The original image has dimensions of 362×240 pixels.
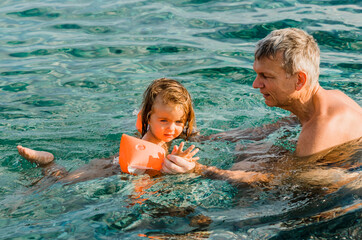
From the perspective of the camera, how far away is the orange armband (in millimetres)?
5074

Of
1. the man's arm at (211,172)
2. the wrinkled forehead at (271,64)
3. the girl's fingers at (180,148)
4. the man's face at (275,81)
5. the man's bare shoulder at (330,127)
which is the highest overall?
the wrinkled forehead at (271,64)

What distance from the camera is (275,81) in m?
5.05

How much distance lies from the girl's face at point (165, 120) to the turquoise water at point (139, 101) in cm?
57

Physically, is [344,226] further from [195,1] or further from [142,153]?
[195,1]

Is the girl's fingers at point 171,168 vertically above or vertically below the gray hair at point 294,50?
below

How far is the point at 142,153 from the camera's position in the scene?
16.7 ft

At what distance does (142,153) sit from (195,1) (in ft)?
30.7

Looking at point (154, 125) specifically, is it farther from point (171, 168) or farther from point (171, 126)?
point (171, 168)

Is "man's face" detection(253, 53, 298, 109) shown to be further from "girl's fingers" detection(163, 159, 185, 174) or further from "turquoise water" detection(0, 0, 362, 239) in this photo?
"girl's fingers" detection(163, 159, 185, 174)

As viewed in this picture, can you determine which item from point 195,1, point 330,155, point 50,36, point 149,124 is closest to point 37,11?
point 50,36

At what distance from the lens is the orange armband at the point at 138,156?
5074mm

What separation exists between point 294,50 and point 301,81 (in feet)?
1.17

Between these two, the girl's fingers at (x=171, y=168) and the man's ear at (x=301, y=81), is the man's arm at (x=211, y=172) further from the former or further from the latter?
the man's ear at (x=301, y=81)

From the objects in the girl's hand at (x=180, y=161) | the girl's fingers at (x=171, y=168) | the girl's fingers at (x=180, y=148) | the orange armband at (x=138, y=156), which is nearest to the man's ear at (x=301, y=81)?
the girl's hand at (x=180, y=161)
